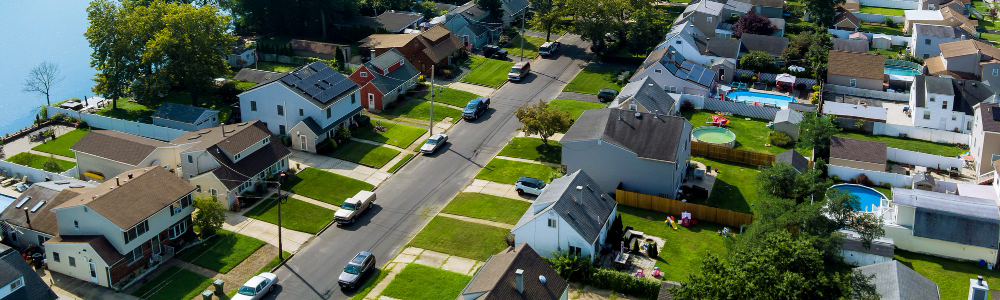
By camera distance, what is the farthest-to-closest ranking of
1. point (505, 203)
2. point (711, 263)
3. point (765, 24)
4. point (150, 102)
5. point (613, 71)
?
point (765, 24) < point (613, 71) < point (150, 102) < point (505, 203) < point (711, 263)

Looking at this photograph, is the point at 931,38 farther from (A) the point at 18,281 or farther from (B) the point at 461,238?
(A) the point at 18,281

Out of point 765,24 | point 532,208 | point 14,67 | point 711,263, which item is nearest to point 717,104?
point 765,24

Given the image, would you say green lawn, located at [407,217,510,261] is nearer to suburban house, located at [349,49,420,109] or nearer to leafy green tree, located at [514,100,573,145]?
leafy green tree, located at [514,100,573,145]

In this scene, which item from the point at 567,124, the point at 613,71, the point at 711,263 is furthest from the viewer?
the point at 613,71

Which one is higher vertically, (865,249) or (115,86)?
(115,86)

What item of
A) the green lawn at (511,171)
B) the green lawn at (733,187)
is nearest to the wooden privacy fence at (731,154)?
the green lawn at (733,187)

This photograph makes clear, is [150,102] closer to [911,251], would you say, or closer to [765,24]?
[911,251]

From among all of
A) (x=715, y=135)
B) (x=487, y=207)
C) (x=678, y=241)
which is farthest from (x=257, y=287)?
(x=715, y=135)
